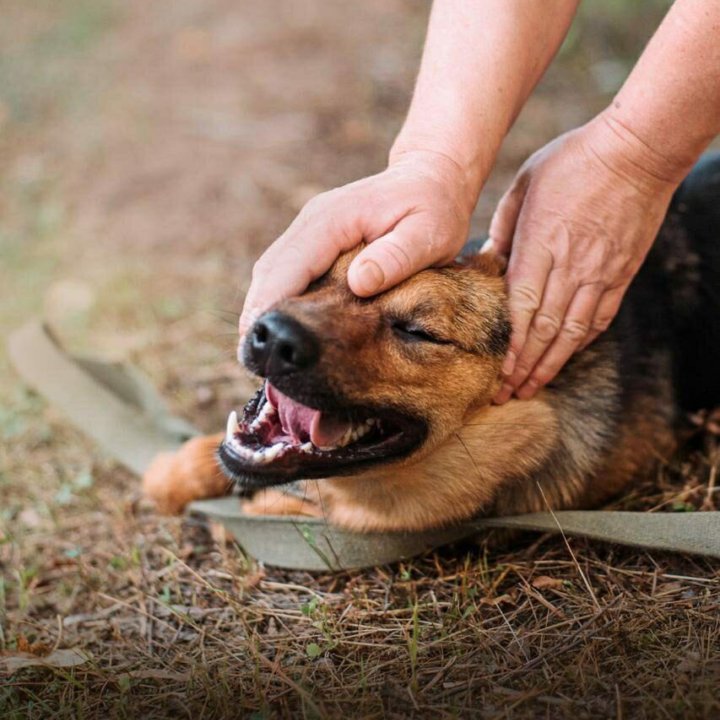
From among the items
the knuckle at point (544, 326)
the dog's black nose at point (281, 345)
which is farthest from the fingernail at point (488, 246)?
the dog's black nose at point (281, 345)

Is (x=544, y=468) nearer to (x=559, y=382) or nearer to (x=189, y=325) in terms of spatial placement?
(x=559, y=382)

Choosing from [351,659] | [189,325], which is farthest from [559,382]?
[189,325]

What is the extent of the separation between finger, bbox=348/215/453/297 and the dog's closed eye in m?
0.13

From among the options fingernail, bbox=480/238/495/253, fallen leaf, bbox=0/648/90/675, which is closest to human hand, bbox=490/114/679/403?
fingernail, bbox=480/238/495/253

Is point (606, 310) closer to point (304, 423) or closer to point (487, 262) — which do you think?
point (487, 262)

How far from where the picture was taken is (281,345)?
98.4 inches

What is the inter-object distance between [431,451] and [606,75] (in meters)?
6.18

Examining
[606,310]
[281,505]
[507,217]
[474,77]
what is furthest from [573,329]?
[281,505]

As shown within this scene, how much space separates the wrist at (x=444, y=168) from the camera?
9.52ft

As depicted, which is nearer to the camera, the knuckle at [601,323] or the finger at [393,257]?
the finger at [393,257]

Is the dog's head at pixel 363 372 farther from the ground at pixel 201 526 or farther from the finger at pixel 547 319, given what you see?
the ground at pixel 201 526

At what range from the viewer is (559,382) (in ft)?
10.9

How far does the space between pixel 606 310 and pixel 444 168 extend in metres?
0.82

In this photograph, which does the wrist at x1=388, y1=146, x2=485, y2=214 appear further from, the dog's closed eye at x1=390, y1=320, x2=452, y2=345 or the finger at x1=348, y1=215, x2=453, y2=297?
the dog's closed eye at x1=390, y1=320, x2=452, y2=345
